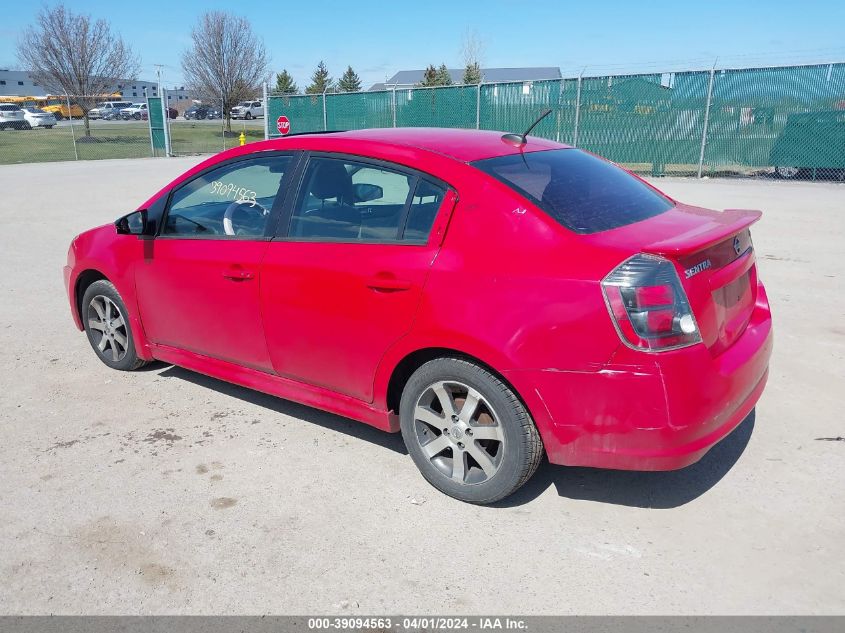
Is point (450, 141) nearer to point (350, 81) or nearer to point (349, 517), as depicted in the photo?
point (349, 517)

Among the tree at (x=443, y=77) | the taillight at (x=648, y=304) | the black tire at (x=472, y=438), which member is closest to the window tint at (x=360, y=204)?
the black tire at (x=472, y=438)

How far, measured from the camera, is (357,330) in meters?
3.52

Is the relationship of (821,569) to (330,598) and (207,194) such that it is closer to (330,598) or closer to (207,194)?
(330,598)

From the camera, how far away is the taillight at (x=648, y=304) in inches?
111

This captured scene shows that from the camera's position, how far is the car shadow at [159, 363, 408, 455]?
411 cm

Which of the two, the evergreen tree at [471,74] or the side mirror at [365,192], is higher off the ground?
the evergreen tree at [471,74]

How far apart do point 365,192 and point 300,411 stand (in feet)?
4.80

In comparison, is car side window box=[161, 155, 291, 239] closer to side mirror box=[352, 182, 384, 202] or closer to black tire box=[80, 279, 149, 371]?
side mirror box=[352, 182, 384, 202]

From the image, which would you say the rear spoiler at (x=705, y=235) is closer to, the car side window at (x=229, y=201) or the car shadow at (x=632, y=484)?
the car shadow at (x=632, y=484)

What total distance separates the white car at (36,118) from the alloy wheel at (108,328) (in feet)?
161

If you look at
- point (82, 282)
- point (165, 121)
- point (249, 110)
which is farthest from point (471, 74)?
point (82, 282)

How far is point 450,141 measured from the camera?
373cm

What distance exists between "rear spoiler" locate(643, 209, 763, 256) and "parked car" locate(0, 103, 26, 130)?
51.8 metres

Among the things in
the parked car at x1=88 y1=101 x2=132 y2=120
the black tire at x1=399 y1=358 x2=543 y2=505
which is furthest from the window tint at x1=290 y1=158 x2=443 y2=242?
the parked car at x1=88 y1=101 x2=132 y2=120
